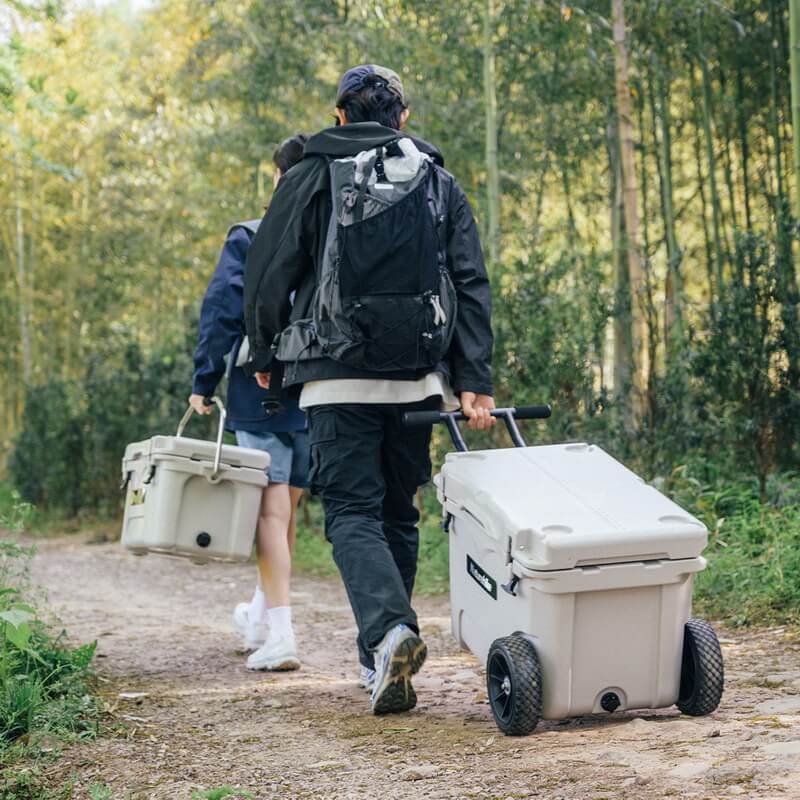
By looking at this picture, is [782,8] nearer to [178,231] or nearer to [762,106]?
[762,106]

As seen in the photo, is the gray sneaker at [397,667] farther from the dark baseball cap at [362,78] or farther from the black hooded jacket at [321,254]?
the dark baseball cap at [362,78]

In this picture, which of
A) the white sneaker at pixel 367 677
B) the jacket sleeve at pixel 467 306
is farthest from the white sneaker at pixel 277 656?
the jacket sleeve at pixel 467 306

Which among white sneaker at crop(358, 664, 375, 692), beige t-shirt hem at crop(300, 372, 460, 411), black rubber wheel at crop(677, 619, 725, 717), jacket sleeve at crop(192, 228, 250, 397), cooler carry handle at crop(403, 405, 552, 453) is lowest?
white sneaker at crop(358, 664, 375, 692)

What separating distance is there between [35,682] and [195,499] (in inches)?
33.4

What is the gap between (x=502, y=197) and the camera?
11.8 metres

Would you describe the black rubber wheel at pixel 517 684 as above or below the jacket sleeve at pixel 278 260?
below

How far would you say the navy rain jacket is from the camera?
14.8ft

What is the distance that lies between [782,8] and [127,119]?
367 inches

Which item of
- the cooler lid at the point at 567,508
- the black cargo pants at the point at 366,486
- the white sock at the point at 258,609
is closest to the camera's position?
the cooler lid at the point at 567,508

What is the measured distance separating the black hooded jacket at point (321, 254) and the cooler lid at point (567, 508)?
34cm

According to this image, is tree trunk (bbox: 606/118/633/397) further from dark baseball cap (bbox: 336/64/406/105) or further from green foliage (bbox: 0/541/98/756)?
green foliage (bbox: 0/541/98/756)

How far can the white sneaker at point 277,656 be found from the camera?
4.43m

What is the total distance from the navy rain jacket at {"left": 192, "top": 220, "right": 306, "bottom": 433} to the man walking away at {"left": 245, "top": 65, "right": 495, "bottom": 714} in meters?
0.70

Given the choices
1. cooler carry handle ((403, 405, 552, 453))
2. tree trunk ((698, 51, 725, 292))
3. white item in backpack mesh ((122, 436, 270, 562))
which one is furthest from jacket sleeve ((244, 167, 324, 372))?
tree trunk ((698, 51, 725, 292))
